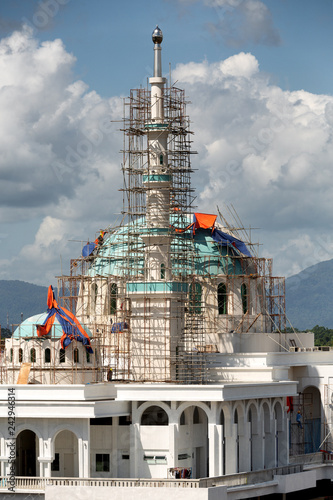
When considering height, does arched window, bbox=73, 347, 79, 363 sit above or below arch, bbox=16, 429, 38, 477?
above

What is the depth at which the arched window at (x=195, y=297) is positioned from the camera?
262 feet

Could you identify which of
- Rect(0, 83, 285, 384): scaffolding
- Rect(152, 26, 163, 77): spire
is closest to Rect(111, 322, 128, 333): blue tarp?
Rect(0, 83, 285, 384): scaffolding

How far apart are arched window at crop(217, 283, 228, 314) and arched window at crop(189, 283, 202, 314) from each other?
178cm

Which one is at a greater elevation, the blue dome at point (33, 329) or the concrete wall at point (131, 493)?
the blue dome at point (33, 329)

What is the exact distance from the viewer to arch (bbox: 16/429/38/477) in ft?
240

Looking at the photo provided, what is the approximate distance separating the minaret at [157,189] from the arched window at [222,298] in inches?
472

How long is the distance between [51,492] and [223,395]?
1173cm

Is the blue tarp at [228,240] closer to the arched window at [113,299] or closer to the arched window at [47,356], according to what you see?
the arched window at [113,299]

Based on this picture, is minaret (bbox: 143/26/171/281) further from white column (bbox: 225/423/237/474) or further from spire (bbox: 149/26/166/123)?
white column (bbox: 225/423/237/474)

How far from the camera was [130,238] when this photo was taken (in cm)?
8462

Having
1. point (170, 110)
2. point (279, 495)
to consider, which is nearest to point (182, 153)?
point (170, 110)

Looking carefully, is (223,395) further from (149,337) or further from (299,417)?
(299,417)

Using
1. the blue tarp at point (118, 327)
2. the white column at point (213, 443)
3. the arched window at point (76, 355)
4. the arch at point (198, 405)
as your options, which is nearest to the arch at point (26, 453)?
the arched window at point (76, 355)

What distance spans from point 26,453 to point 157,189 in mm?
19703
